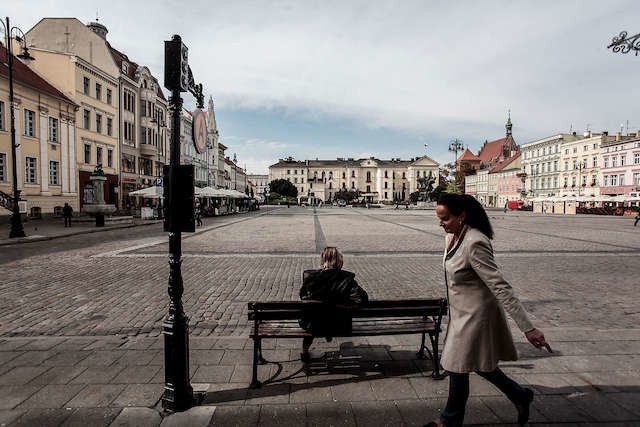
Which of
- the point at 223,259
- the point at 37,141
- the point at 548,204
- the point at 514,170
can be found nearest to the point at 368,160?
the point at 514,170

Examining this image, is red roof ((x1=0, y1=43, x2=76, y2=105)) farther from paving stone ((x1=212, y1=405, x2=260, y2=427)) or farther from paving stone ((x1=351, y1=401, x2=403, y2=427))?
paving stone ((x1=351, y1=401, x2=403, y2=427))

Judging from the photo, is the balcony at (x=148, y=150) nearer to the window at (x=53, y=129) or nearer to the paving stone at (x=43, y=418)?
the window at (x=53, y=129)

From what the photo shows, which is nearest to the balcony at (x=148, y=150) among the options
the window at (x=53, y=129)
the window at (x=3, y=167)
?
the window at (x=53, y=129)

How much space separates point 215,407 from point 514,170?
9717 cm

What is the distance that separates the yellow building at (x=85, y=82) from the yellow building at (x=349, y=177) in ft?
340

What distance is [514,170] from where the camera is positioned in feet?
291

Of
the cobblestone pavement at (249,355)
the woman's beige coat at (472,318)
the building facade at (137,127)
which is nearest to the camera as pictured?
the woman's beige coat at (472,318)

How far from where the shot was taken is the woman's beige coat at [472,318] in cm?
265

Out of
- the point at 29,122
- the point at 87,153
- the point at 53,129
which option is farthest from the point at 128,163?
the point at 29,122

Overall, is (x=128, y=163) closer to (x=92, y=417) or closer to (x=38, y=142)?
(x=38, y=142)

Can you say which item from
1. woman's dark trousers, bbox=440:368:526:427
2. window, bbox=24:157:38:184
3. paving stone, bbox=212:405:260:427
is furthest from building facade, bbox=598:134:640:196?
window, bbox=24:157:38:184

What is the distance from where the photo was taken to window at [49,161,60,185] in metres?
29.4

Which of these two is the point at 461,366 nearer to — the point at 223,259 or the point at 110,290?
the point at 110,290

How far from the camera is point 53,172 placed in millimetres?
29734
